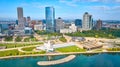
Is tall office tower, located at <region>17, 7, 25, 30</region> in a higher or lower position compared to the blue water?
higher

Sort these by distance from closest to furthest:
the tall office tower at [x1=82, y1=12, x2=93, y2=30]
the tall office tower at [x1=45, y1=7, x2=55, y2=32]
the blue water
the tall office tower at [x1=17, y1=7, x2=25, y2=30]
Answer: the blue water → the tall office tower at [x1=17, y1=7, x2=25, y2=30] → the tall office tower at [x1=45, y1=7, x2=55, y2=32] → the tall office tower at [x1=82, y1=12, x2=93, y2=30]

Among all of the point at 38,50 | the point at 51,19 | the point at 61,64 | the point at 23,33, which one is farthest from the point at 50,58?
the point at 51,19

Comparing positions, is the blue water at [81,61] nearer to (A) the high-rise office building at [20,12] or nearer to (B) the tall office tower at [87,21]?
(B) the tall office tower at [87,21]

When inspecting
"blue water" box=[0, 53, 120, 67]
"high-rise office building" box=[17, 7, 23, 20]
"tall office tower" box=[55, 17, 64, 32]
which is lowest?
"blue water" box=[0, 53, 120, 67]

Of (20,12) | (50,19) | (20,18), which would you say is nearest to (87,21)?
(50,19)

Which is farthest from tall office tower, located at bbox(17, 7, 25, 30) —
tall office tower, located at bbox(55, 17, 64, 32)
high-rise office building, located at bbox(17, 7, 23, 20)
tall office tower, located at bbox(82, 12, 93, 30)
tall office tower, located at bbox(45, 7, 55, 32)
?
tall office tower, located at bbox(82, 12, 93, 30)

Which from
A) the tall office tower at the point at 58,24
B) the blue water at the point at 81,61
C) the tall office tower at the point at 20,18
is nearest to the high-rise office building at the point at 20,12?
the tall office tower at the point at 20,18

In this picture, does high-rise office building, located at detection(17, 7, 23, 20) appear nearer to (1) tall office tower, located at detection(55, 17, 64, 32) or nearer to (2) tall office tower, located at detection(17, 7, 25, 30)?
(2) tall office tower, located at detection(17, 7, 25, 30)

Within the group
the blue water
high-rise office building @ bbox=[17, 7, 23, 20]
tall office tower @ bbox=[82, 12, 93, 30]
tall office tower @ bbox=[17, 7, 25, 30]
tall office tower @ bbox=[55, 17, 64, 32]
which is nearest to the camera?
the blue water
